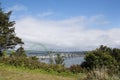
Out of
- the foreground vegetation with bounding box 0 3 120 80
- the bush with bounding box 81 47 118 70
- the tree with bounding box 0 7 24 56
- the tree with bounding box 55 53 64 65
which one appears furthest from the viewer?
the tree with bounding box 0 7 24 56

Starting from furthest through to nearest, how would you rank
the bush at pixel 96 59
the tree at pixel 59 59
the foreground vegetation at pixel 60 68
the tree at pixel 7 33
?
1. the tree at pixel 7 33
2. the tree at pixel 59 59
3. the bush at pixel 96 59
4. the foreground vegetation at pixel 60 68

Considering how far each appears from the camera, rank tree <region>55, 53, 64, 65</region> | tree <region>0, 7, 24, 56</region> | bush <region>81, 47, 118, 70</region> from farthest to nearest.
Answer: tree <region>0, 7, 24, 56</region> → tree <region>55, 53, 64, 65</region> → bush <region>81, 47, 118, 70</region>

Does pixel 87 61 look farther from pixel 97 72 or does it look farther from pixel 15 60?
pixel 97 72

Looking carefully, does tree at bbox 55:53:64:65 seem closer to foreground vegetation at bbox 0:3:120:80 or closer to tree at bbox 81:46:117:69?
foreground vegetation at bbox 0:3:120:80

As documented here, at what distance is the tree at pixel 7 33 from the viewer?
31297mm

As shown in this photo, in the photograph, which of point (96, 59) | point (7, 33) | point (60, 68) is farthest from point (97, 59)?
point (7, 33)

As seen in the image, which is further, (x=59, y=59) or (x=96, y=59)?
(x=59, y=59)

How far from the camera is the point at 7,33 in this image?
105 ft

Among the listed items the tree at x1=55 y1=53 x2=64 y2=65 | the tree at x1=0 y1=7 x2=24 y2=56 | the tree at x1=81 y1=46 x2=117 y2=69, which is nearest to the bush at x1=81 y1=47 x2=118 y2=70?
the tree at x1=81 y1=46 x2=117 y2=69

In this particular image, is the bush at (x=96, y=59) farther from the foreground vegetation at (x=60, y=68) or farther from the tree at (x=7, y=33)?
the tree at (x=7, y=33)

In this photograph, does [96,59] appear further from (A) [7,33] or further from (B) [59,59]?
(A) [7,33]

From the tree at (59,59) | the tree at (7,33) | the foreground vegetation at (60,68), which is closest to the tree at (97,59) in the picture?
the foreground vegetation at (60,68)

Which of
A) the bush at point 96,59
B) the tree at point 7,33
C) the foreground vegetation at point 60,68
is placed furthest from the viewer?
the tree at point 7,33

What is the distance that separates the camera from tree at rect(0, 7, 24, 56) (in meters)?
31.3
